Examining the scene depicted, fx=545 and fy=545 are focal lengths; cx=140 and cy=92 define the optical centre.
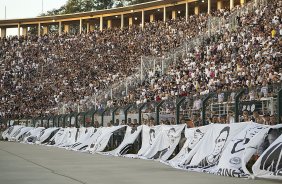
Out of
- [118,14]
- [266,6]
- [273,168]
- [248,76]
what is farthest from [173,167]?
[118,14]

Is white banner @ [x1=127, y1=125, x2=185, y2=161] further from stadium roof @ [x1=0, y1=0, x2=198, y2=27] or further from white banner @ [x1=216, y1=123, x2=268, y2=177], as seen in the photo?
stadium roof @ [x1=0, y1=0, x2=198, y2=27]

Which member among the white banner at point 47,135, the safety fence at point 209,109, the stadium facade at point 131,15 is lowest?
the white banner at point 47,135

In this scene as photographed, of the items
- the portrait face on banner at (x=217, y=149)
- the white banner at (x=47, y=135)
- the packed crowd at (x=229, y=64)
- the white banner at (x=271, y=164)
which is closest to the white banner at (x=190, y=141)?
the portrait face on banner at (x=217, y=149)

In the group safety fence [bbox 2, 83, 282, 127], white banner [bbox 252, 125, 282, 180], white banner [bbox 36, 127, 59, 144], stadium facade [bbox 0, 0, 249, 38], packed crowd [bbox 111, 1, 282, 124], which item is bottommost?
white banner [bbox 36, 127, 59, 144]

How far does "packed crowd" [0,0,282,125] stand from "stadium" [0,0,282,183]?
131mm

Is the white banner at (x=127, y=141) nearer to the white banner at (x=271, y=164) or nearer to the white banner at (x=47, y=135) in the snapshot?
the white banner at (x=271, y=164)

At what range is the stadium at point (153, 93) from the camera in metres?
11.9

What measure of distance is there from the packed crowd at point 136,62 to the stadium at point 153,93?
13 centimetres

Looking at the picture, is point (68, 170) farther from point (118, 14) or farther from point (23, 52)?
point (118, 14)

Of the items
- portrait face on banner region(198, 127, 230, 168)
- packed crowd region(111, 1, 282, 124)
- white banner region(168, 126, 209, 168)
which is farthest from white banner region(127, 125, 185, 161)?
packed crowd region(111, 1, 282, 124)

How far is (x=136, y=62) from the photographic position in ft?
163

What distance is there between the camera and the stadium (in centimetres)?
1188

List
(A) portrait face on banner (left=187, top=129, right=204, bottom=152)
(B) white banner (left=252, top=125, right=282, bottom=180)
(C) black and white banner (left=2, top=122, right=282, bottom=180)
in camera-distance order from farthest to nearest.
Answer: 1. (A) portrait face on banner (left=187, top=129, right=204, bottom=152)
2. (C) black and white banner (left=2, top=122, right=282, bottom=180)
3. (B) white banner (left=252, top=125, right=282, bottom=180)

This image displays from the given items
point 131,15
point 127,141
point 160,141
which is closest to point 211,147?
point 160,141
